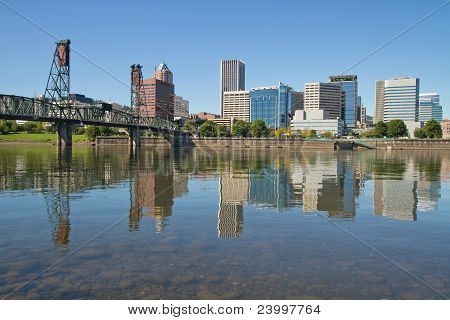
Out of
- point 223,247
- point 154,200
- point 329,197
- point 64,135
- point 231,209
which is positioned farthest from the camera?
point 64,135

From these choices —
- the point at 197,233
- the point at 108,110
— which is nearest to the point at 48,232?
the point at 197,233

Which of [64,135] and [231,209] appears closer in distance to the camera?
[231,209]

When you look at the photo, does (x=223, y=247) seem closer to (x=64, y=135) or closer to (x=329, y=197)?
(x=329, y=197)

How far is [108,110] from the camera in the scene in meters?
183

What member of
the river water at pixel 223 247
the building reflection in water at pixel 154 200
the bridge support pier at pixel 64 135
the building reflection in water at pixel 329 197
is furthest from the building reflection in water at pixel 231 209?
the bridge support pier at pixel 64 135

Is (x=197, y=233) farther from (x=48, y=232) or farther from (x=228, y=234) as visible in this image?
(x=48, y=232)

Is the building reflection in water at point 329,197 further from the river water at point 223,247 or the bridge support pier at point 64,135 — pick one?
the bridge support pier at point 64,135

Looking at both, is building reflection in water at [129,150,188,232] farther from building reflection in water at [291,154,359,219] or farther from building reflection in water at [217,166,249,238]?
building reflection in water at [291,154,359,219]

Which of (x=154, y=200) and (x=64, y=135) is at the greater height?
(x=64, y=135)

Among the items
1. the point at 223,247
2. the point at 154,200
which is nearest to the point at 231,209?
the point at 154,200

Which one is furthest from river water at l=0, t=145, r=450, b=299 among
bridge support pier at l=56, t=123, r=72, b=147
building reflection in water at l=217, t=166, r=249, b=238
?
bridge support pier at l=56, t=123, r=72, b=147

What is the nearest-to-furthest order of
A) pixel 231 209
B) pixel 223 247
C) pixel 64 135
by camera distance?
pixel 223 247
pixel 231 209
pixel 64 135
